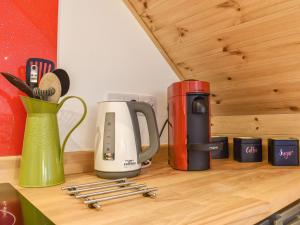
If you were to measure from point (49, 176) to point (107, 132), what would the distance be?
198 millimetres

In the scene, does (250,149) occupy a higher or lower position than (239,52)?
lower

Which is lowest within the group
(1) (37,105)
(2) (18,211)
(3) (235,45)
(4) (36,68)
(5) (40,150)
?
(2) (18,211)

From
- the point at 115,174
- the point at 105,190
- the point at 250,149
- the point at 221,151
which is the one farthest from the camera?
the point at 221,151

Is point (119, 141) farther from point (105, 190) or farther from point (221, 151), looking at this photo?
point (221, 151)

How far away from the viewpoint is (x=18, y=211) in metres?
0.52

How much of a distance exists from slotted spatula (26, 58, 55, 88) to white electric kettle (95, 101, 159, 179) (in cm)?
21

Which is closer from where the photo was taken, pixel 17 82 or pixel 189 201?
pixel 189 201

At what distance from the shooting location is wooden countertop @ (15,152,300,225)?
0.45m

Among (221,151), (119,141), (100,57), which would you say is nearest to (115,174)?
(119,141)

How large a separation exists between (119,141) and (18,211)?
317 millimetres

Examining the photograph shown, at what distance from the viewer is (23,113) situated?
794mm

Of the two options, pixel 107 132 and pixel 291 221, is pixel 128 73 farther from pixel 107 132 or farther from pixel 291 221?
pixel 291 221

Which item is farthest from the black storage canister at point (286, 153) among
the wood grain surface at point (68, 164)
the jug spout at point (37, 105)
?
the jug spout at point (37, 105)

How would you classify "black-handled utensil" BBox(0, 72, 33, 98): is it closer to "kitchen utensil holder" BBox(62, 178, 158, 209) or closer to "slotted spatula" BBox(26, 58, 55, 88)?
"slotted spatula" BBox(26, 58, 55, 88)
